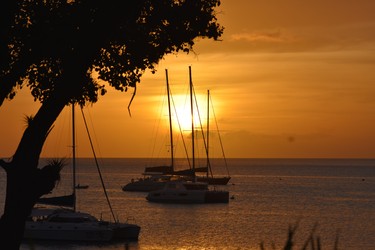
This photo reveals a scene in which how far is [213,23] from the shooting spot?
50.1 feet

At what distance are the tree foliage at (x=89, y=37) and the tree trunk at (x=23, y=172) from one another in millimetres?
431

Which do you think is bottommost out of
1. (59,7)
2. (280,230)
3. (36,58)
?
(280,230)

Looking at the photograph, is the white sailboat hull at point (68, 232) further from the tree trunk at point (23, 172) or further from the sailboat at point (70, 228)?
the tree trunk at point (23, 172)

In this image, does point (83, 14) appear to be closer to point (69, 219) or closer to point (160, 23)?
point (160, 23)

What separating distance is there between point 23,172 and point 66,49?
2767 millimetres

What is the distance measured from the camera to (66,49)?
14523 millimetres

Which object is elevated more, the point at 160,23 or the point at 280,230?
the point at 160,23

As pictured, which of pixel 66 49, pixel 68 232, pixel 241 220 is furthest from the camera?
pixel 241 220

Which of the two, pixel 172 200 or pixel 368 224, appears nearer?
pixel 368 224

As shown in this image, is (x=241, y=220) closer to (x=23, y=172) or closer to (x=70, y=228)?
(x=70, y=228)

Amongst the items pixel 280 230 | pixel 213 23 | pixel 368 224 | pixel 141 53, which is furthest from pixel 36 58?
pixel 368 224

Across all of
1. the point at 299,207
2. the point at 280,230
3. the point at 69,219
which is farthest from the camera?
the point at 299,207

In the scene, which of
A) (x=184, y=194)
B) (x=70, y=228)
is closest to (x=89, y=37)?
(x=70, y=228)

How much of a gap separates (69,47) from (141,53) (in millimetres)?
1475
